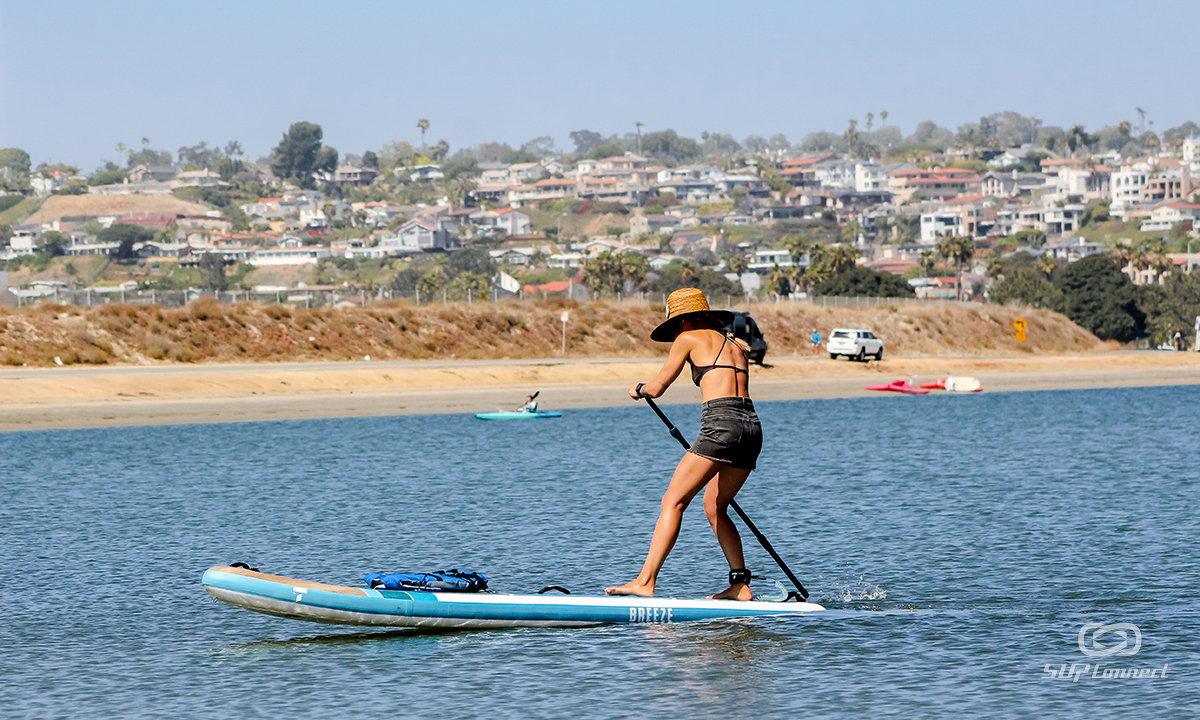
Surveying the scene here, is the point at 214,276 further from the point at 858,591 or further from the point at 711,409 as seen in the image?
the point at 711,409

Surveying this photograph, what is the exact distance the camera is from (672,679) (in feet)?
35.2

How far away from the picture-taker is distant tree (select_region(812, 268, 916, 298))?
107m

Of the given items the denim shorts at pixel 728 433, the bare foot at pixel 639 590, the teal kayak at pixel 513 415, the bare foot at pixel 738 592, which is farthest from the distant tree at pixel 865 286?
the denim shorts at pixel 728 433

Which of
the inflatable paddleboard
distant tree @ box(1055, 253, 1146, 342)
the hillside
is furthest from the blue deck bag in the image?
distant tree @ box(1055, 253, 1146, 342)

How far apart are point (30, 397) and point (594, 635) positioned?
32.7 m

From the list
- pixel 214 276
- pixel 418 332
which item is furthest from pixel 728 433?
pixel 214 276

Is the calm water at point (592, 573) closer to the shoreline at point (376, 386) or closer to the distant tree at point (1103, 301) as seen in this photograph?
the shoreline at point (376, 386)

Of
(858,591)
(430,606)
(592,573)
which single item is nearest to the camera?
(430,606)

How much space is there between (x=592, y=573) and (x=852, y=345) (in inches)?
2001

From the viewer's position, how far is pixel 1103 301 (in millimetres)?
118562

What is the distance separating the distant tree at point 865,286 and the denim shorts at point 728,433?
95689mm

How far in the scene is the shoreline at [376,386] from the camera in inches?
1594

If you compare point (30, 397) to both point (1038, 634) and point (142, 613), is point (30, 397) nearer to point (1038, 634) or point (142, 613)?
point (142, 613)

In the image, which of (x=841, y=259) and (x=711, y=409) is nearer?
(x=711, y=409)
